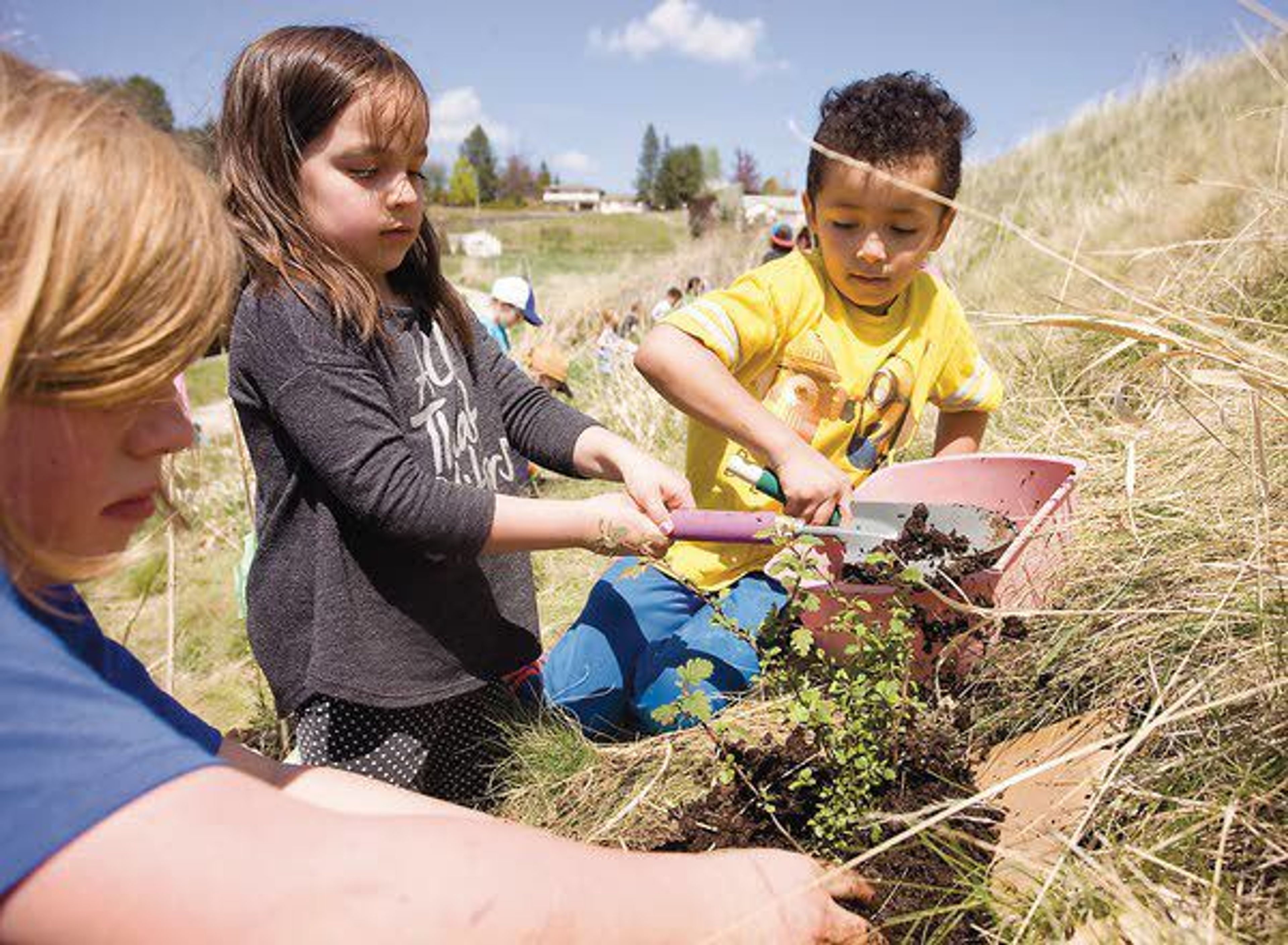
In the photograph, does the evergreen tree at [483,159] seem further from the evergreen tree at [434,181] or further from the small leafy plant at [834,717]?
the small leafy plant at [834,717]

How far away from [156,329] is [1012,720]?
55.9 inches

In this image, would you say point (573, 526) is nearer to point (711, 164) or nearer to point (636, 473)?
point (636, 473)

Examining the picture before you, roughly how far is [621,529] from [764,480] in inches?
15.9

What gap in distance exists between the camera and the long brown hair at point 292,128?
5.57ft

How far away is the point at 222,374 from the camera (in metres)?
16.6

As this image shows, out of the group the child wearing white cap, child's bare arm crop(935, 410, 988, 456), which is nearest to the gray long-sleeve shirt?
child's bare arm crop(935, 410, 988, 456)

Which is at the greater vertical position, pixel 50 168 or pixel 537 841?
pixel 50 168

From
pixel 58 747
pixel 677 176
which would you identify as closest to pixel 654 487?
pixel 58 747

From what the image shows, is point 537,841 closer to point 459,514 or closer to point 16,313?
point 16,313

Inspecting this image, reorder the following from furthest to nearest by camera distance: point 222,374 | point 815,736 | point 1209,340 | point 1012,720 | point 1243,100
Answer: point 222,374, point 1243,100, point 1209,340, point 1012,720, point 815,736

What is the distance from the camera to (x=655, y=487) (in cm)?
183

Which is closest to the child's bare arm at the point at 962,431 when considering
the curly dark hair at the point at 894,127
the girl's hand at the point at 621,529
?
the curly dark hair at the point at 894,127

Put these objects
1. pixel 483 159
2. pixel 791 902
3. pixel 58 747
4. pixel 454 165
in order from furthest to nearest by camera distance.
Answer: pixel 483 159 < pixel 454 165 < pixel 791 902 < pixel 58 747

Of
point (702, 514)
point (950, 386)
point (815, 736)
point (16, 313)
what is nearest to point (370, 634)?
point (702, 514)
